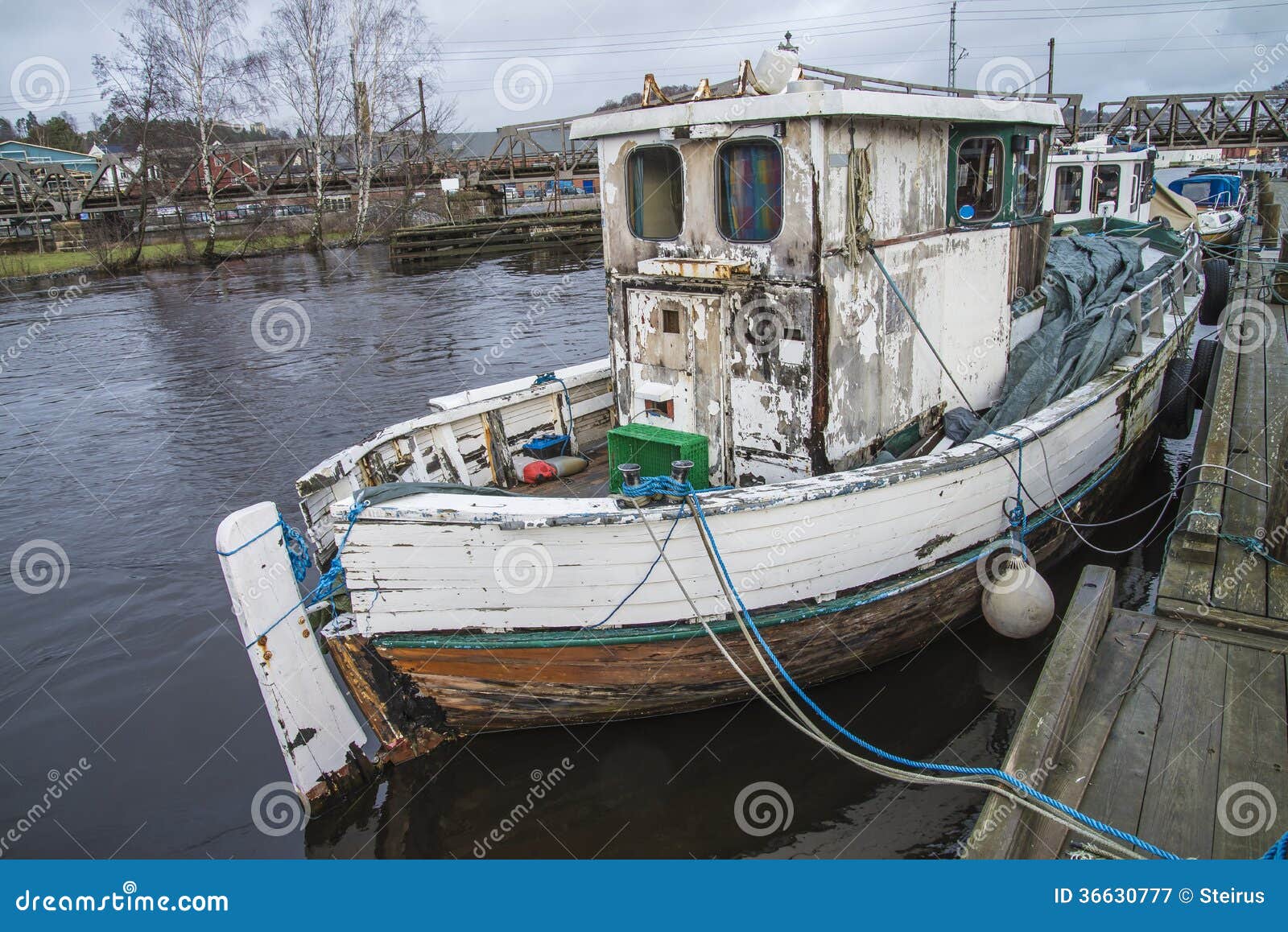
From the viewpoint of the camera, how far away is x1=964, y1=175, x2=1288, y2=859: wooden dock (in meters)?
3.45

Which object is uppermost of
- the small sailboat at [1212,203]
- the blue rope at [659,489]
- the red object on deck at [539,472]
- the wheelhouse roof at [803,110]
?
the wheelhouse roof at [803,110]

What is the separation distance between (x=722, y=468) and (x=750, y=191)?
206cm

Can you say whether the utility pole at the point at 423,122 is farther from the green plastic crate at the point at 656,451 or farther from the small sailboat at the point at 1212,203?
the green plastic crate at the point at 656,451

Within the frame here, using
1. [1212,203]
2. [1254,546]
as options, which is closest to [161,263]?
[1254,546]

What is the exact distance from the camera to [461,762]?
5.82 meters

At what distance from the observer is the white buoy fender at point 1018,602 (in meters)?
6.10

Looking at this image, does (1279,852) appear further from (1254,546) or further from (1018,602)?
(1018,602)

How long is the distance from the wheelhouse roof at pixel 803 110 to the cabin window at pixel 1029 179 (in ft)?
1.94

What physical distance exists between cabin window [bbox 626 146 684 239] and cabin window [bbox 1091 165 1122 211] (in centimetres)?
1072

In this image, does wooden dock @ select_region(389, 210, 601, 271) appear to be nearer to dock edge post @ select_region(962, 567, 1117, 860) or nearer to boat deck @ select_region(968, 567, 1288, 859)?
dock edge post @ select_region(962, 567, 1117, 860)

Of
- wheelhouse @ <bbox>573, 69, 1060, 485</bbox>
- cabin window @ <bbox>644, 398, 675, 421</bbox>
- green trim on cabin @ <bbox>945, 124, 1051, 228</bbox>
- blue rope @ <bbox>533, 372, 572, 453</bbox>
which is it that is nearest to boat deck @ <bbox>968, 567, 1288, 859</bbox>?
wheelhouse @ <bbox>573, 69, 1060, 485</bbox>

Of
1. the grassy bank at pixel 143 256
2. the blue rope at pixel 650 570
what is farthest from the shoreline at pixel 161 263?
the blue rope at pixel 650 570

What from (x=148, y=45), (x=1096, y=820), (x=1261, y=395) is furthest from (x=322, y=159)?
(x=1096, y=820)

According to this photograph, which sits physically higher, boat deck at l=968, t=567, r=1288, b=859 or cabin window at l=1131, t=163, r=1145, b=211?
cabin window at l=1131, t=163, r=1145, b=211
